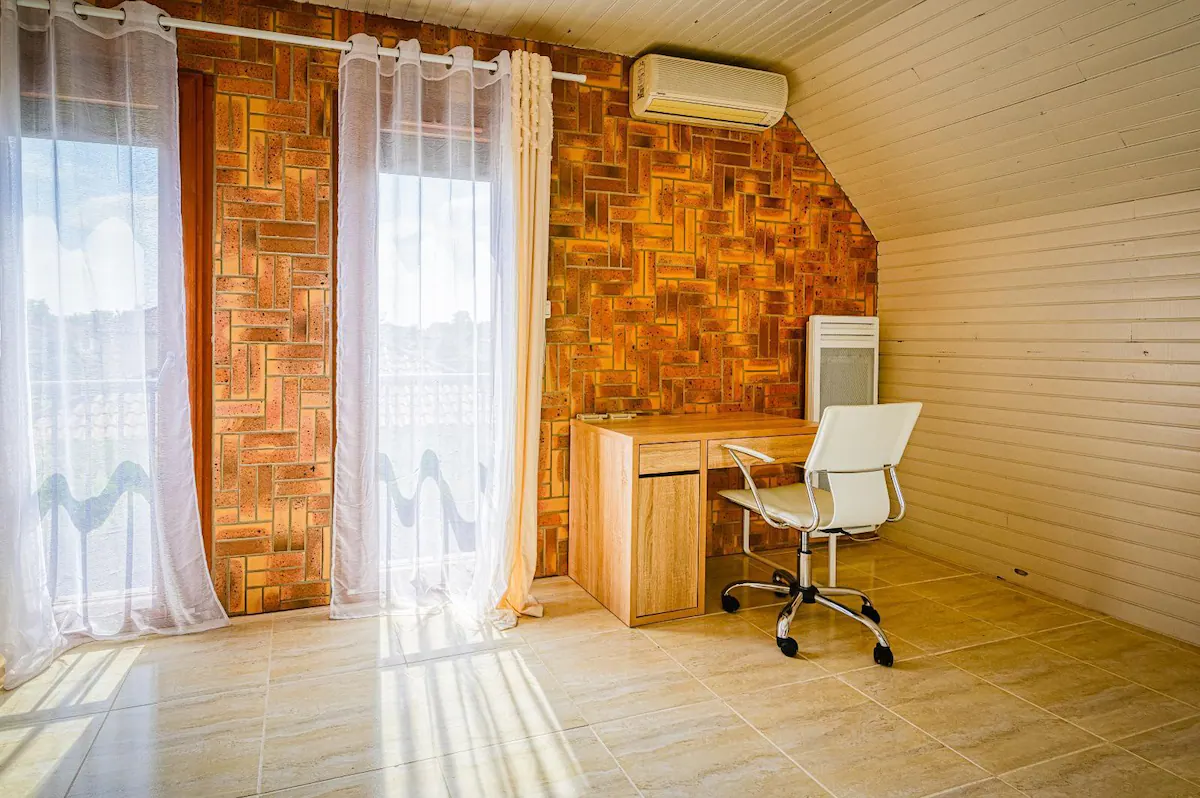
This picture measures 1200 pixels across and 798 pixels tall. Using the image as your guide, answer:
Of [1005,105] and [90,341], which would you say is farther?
[1005,105]

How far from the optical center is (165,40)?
3000 millimetres

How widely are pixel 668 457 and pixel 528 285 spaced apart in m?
1.03

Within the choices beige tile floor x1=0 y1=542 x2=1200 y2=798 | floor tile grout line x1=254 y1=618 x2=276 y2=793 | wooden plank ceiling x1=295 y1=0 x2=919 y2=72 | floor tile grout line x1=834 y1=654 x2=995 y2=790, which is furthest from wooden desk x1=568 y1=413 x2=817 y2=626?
wooden plank ceiling x1=295 y1=0 x2=919 y2=72

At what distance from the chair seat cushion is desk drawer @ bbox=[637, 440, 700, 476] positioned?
0.25 m

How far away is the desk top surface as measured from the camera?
339 cm

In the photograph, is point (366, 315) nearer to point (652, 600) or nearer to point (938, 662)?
point (652, 600)

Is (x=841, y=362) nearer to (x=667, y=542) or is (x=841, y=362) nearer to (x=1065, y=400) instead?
(x=1065, y=400)

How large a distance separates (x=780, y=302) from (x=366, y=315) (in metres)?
2.44

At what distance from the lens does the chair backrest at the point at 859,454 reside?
293 cm

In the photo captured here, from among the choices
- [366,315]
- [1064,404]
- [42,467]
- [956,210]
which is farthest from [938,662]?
[42,467]

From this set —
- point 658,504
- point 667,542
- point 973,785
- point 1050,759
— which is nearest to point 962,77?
point 658,504

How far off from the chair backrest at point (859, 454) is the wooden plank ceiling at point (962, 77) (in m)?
1.44

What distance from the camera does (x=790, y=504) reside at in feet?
10.9

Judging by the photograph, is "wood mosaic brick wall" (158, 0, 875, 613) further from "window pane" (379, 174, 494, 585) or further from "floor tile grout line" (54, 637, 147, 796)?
"floor tile grout line" (54, 637, 147, 796)
